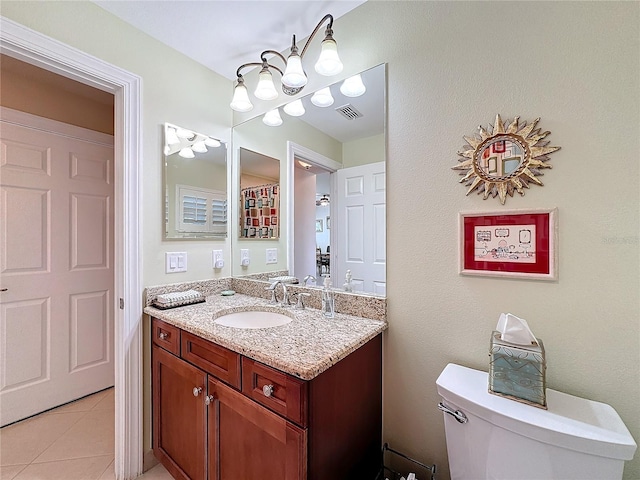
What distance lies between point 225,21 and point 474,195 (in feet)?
4.99

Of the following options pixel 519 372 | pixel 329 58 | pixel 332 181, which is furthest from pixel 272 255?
pixel 519 372

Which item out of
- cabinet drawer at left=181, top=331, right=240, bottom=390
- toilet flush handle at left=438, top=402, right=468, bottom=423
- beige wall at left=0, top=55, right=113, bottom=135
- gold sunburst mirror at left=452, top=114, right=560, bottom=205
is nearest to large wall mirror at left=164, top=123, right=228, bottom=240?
cabinet drawer at left=181, top=331, right=240, bottom=390

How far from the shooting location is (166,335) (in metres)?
1.41

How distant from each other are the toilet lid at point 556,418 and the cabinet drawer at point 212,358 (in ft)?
2.45

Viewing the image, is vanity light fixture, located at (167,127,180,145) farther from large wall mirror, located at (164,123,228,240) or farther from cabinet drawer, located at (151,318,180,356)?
cabinet drawer, located at (151,318,180,356)

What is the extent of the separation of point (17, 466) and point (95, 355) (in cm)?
82

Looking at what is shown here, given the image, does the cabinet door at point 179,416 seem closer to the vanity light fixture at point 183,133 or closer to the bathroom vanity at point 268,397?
the bathroom vanity at point 268,397

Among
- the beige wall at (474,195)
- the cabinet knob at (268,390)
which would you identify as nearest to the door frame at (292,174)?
the beige wall at (474,195)

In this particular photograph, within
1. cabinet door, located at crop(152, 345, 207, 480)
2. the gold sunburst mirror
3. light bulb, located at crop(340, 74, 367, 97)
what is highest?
light bulb, located at crop(340, 74, 367, 97)

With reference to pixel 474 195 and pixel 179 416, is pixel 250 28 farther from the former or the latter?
pixel 179 416

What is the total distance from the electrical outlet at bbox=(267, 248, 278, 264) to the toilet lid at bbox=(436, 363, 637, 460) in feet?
3.93

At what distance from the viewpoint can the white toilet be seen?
70 centimetres

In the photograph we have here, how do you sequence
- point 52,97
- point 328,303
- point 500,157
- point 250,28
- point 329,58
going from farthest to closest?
point 52,97 → point 250,28 → point 328,303 → point 329,58 → point 500,157

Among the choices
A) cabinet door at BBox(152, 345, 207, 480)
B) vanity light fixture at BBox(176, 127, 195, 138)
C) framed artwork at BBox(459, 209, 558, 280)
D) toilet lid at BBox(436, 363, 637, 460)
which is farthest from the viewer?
vanity light fixture at BBox(176, 127, 195, 138)
